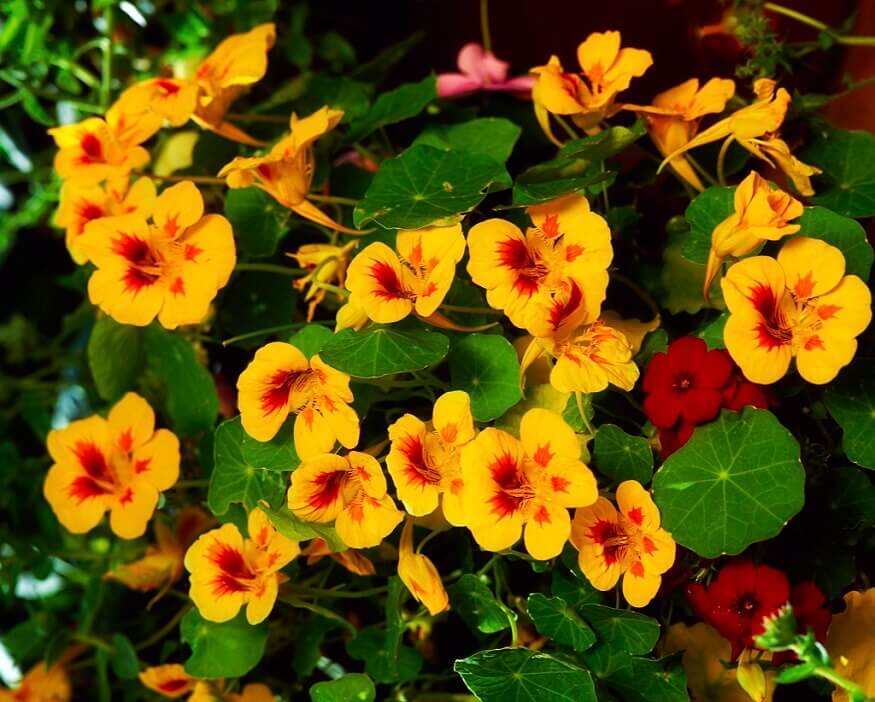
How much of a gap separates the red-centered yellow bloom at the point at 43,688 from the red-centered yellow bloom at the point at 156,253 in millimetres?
472

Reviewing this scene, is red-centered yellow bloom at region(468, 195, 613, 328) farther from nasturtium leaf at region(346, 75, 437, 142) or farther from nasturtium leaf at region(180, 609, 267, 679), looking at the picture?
nasturtium leaf at region(180, 609, 267, 679)

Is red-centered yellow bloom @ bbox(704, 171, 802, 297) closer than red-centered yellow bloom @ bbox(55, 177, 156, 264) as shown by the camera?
Yes

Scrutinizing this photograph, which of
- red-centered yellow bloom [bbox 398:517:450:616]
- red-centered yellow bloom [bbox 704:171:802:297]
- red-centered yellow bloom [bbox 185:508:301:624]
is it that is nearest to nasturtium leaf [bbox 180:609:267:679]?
red-centered yellow bloom [bbox 185:508:301:624]

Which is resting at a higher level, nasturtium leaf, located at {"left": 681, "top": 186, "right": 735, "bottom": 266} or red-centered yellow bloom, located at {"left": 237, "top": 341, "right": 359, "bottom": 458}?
red-centered yellow bloom, located at {"left": 237, "top": 341, "right": 359, "bottom": 458}

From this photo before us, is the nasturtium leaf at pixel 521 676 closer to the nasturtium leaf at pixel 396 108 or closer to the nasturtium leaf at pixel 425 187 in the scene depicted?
the nasturtium leaf at pixel 425 187

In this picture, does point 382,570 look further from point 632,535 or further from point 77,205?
point 77,205

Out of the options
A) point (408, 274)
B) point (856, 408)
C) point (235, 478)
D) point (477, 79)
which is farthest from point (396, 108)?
point (856, 408)

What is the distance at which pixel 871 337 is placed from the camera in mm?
794

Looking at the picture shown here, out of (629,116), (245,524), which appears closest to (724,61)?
(629,116)

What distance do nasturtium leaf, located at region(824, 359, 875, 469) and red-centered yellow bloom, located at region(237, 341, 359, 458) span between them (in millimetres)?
352

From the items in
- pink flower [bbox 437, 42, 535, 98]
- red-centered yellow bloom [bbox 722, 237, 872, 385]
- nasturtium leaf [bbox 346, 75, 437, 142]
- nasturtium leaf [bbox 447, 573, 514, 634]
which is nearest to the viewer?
red-centered yellow bloom [bbox 722, 237, 872, 385]

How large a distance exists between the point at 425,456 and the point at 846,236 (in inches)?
13.7

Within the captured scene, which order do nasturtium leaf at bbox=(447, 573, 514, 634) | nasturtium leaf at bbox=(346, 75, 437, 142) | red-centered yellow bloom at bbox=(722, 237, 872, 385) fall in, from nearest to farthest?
red-centered yellow bloom at bbox=(722, 237, 872, 385)
nasturtium leaf at bbox=(447, 573, 514, 634)
nasturtium leaf at bbox=(346, 75, 437, 142)

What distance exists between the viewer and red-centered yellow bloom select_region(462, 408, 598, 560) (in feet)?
2.31
